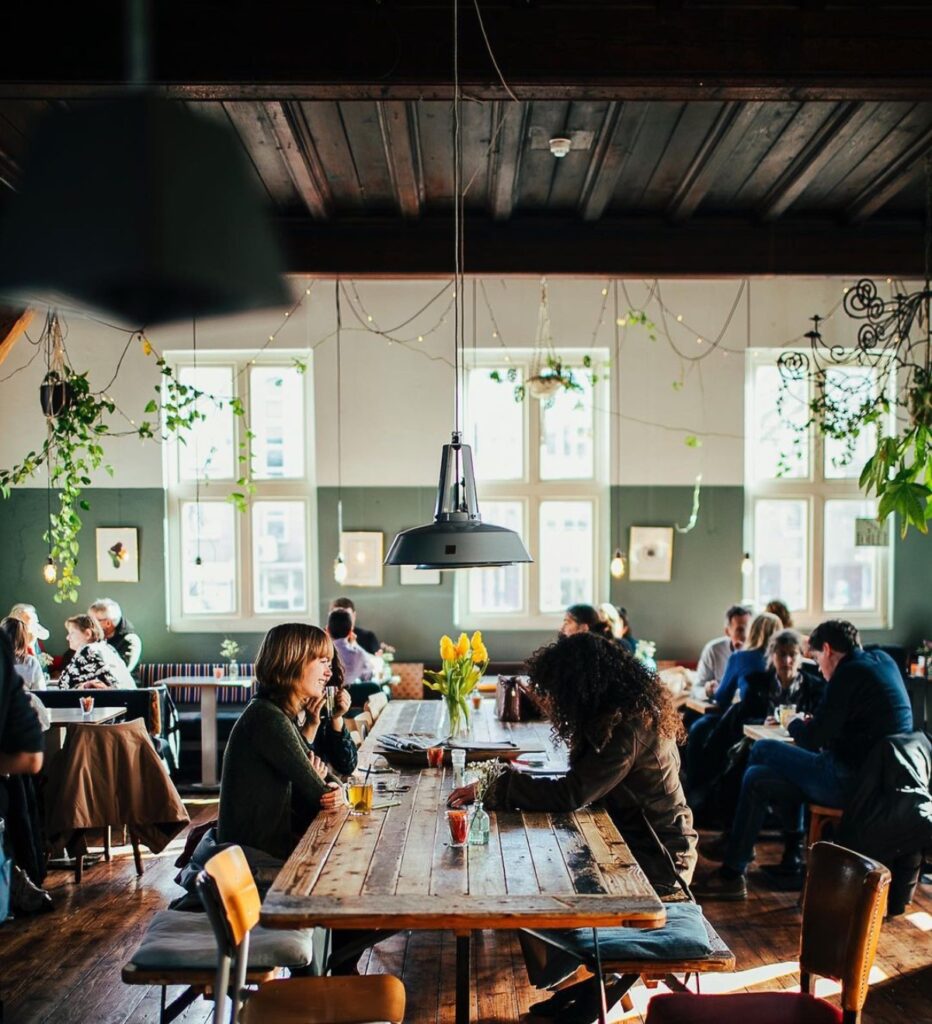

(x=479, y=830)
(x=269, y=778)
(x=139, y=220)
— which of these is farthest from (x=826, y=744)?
(x=139, y=220)

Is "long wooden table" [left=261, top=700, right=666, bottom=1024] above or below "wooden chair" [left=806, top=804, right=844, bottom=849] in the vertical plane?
above

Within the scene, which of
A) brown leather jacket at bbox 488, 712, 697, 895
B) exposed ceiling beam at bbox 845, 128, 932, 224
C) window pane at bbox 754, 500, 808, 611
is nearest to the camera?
brown leather jacket at bbox 488, 712, 697, 895

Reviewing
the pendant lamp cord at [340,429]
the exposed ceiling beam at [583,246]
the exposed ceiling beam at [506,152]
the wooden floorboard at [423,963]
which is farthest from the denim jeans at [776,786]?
the pendant lamp cord at [340,429]

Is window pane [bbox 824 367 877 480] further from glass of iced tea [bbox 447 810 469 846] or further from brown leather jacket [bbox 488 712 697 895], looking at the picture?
glass of iced tea [bbox 447 810 469 846]

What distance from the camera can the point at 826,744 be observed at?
515 centimetres

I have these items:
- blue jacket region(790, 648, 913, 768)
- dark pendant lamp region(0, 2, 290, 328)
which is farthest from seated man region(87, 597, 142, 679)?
dark pendant lamp region(0, 2, 290, 328)

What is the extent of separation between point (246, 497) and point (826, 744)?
6.33 m

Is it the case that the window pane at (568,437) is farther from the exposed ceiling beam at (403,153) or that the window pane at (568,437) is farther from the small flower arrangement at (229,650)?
the exposed ceiling beam at (403,153)

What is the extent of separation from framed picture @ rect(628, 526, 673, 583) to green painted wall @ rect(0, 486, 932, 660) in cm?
7

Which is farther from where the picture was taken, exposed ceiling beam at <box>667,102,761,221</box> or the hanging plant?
the hanging plant

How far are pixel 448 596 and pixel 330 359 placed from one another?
97.4 inches

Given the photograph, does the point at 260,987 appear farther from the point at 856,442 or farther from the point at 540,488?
the point at 856,442

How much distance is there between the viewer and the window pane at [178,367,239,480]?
9945 millimetres

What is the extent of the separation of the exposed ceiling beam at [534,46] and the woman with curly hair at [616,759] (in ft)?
7.74
